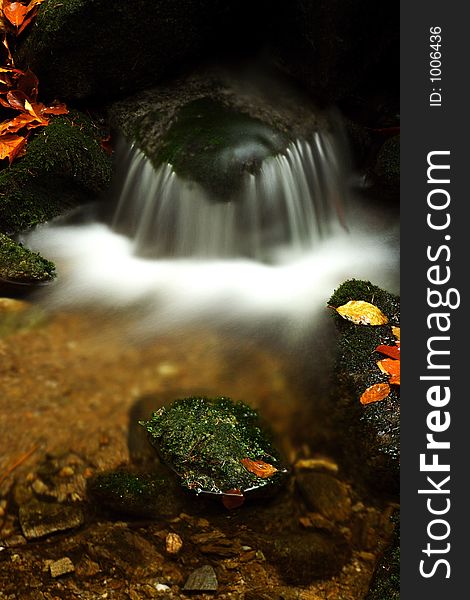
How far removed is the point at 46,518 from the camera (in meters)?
2.81

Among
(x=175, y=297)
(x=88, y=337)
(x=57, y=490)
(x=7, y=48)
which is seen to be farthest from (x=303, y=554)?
(x=7, y=48)

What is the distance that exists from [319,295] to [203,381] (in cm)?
150

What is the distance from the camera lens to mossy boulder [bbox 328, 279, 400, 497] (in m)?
3.13

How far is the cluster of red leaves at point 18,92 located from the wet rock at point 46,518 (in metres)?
3.57

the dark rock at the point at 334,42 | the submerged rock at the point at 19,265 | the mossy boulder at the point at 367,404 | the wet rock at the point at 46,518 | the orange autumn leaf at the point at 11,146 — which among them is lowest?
the wet rock at the point at 46,518

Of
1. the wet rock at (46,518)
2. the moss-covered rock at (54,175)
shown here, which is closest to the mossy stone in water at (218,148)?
the moss-covered rock at (54,175)

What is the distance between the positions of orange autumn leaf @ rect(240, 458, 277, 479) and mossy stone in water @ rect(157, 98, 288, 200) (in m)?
2.95

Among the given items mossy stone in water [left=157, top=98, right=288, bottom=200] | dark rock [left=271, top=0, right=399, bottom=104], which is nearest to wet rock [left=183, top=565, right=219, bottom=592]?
mossy stone in water [left=157, top=98, right=288, bottom=200]

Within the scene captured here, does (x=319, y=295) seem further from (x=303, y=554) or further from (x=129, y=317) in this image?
(x=303, y=554)

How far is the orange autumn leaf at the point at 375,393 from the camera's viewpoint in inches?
133

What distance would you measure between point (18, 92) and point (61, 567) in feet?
15.0

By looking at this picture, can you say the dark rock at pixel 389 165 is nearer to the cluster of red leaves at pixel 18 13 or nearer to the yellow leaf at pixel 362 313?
the yellow leaf at pixel 362 313

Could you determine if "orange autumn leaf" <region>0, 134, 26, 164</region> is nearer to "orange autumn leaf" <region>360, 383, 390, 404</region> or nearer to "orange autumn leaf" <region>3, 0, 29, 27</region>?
"orange autumn leaf" <region>3, 0, 29, 27</region>

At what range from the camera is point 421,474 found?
2.37m
